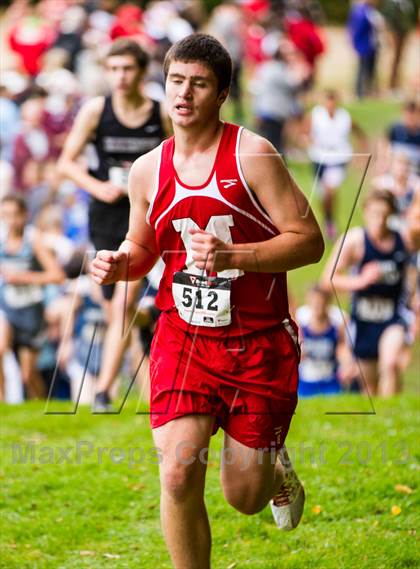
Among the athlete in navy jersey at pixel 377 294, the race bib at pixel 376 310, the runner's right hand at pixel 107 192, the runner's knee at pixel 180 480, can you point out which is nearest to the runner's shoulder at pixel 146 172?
the runner's knee at pixel 180 480

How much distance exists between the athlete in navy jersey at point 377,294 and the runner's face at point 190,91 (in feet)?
19.8

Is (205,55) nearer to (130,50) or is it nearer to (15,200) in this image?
(130,50)

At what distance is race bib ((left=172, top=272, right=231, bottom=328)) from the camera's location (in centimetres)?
468

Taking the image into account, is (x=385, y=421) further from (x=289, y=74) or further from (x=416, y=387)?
(x=289, y=74)

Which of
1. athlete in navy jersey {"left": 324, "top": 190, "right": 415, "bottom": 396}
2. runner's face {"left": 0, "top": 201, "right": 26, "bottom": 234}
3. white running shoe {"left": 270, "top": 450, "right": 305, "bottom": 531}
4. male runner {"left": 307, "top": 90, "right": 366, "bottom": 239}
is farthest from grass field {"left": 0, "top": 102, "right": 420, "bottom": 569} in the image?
male runner {"left": 307, "top": 90, "right": 366, "bottom": 239}

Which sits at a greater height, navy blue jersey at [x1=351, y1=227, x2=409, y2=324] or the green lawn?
the green lawn

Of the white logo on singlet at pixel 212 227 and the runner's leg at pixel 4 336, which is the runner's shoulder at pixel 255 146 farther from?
the runner's leg at pixel 4 336

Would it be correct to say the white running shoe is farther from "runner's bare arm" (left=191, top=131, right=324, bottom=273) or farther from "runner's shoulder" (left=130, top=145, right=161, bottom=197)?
"runner's shoulder" (left=130, top=145, right=161, bottom=197)

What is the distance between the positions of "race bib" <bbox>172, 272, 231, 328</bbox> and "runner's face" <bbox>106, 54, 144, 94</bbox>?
3834mm

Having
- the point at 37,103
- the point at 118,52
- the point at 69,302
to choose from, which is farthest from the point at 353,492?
the point at 37,103

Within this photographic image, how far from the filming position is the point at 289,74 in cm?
1994

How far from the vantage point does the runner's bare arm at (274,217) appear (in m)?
4.51

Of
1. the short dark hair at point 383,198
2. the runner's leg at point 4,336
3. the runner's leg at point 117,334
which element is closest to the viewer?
the runner's leg at point 117,334

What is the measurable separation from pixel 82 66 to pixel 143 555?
47.1ft
